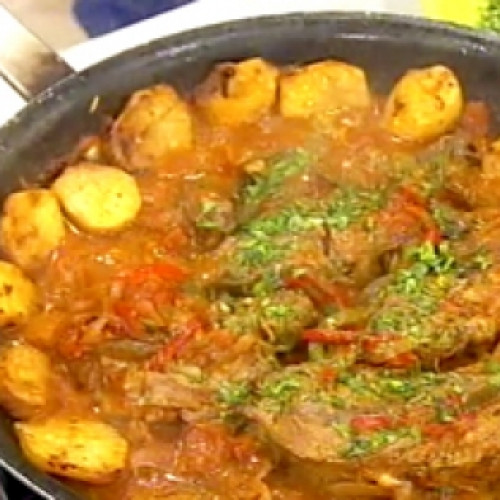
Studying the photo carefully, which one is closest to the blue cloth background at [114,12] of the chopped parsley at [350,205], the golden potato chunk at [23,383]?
the chopped parsley at [350,205]

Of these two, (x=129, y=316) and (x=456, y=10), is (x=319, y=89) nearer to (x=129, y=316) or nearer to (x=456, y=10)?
(x=456, y=10)

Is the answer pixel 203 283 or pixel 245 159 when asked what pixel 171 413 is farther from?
pixel 245 159

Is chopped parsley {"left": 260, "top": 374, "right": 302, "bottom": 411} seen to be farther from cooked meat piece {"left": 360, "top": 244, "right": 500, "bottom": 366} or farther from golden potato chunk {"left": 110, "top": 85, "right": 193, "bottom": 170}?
golden potato chunk {"left": 110, "top": 85, "right": 193, "bottom": 170}

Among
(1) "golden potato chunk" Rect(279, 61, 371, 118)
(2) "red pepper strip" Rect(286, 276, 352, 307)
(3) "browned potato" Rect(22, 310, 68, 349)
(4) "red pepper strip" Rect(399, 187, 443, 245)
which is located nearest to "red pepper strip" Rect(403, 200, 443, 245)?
(4) "red pepper strip" Rect(399, 187, 443, 245)

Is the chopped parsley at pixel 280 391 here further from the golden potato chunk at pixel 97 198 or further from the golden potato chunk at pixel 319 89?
the golden potato chunk at pixel 319 89

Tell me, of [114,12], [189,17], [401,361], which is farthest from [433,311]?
[114,12]

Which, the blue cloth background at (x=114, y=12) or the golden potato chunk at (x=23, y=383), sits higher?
the blue cloth background at (x=114, y=12)
